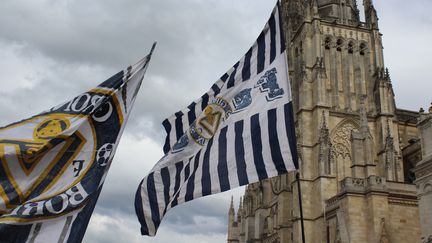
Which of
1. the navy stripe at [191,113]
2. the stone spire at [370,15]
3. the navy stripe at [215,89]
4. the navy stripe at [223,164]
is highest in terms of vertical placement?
the stone spire at [370,15]

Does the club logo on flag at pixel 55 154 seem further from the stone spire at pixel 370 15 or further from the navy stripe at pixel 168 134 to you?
the stone spire at pixel 370 15

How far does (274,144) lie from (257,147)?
0.31m

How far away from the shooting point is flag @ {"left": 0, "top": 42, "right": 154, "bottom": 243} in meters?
7.36

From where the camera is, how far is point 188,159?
9.45m

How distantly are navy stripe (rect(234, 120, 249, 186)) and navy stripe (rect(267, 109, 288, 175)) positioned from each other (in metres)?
0.52

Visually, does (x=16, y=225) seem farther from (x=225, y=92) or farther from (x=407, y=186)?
(x=407, y=186)

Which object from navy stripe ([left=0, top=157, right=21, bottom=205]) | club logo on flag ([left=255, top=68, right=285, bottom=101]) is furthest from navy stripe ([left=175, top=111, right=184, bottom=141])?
navy stripe ([left=0, top=157, right=21, bottom=205])

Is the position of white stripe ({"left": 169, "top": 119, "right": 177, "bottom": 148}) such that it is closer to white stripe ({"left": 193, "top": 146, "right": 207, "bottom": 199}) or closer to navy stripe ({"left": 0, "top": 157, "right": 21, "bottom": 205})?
white stripe ({"left": 193, "top": 146, "right": 207, "bottom": 199})

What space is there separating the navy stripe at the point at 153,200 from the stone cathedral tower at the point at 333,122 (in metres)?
23.8

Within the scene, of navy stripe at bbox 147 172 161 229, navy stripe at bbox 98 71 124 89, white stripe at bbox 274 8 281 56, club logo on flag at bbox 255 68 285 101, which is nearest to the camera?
navy stripe at bbox 98 71 124 89

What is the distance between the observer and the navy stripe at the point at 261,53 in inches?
392

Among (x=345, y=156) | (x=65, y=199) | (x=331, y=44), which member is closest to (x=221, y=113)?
(x=65, y=199)

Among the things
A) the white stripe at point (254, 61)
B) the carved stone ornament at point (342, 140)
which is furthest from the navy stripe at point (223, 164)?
the carved stone ornament at point (342, 140)

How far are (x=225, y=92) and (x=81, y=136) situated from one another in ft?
10.2
